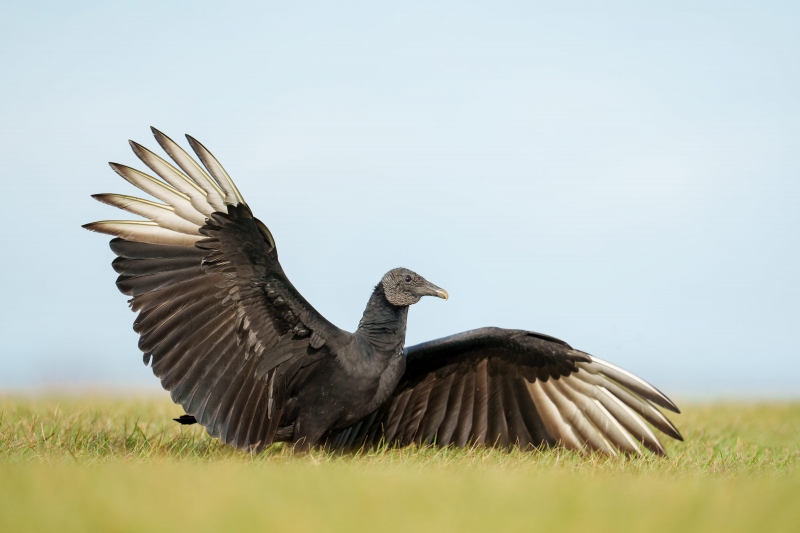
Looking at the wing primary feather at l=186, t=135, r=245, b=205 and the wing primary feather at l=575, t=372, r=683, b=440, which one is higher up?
the wing primary feather at l=186, t=135, r=245, b=205

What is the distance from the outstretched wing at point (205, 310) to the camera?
209 inches

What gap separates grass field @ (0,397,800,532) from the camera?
3143mm

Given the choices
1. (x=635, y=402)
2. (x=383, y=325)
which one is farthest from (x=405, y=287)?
(x=635, y=402)

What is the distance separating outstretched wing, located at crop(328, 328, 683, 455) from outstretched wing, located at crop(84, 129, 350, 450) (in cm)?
89

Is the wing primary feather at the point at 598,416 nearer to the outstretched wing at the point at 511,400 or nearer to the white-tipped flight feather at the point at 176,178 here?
the outstretched wing at the point at 511,400

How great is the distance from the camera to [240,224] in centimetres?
523

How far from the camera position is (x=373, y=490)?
3627mm

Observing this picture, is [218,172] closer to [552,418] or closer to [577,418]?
[552,418]

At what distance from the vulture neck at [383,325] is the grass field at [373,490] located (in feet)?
2.59

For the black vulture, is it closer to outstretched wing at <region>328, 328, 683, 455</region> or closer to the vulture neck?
the vulture neck

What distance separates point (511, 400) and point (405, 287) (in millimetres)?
1481

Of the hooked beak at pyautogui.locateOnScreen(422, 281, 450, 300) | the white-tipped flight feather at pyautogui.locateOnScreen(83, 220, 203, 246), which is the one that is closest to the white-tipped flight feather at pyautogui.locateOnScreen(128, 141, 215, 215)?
the white-tipped flight feather at pyautogui.locateOnScreen(83, 220, 203, 246)

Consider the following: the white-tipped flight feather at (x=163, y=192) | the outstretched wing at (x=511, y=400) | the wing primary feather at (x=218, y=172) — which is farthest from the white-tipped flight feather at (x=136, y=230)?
the outstretched wing at (x=511, y=400)

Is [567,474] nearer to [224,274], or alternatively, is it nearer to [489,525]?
[489,525]
